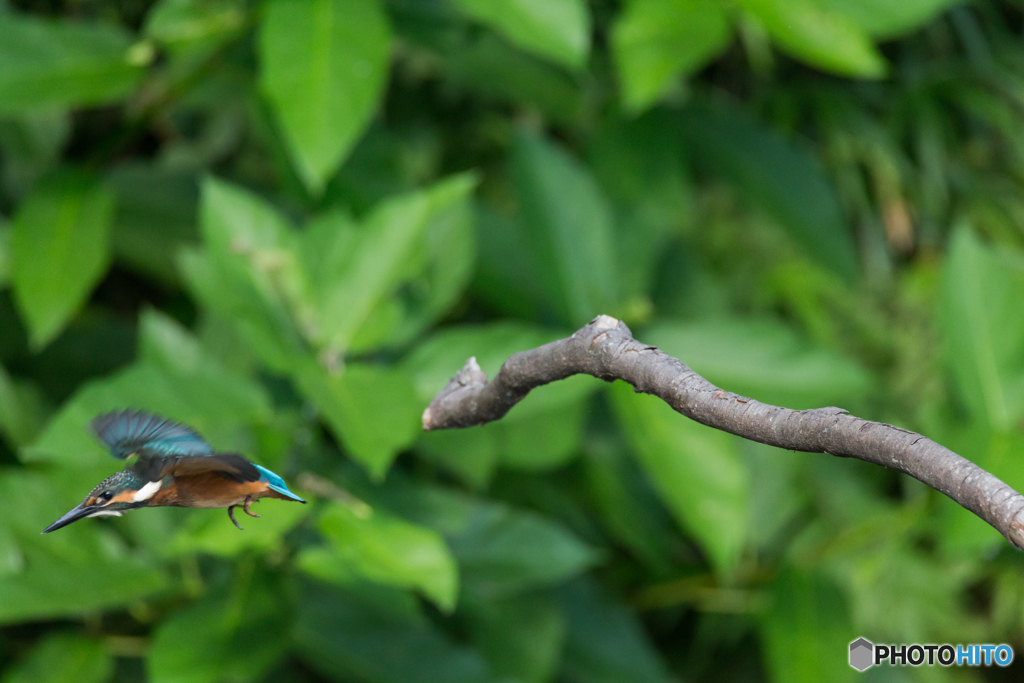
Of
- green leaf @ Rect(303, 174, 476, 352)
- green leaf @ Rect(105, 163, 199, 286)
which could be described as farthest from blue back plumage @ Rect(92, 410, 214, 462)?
green leaf @ Rect(105, 163, 199, 286)

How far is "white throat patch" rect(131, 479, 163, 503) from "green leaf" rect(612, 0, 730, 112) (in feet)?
2.60

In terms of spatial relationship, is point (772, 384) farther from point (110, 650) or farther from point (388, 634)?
point (110, 650)

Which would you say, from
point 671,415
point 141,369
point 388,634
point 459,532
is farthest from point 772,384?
point 141,369

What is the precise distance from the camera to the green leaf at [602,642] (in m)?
1.15

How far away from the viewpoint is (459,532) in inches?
36.3

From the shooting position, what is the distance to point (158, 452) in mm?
233

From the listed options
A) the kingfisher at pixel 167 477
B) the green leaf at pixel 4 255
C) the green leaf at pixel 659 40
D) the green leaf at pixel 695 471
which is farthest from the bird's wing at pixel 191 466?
the green leaf at pixel 4 255

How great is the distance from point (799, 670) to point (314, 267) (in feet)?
2.38

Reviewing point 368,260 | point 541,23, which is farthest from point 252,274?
point 541,23

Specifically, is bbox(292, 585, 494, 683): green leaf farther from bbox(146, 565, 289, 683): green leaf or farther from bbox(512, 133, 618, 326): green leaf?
bbox(512, 133, 618, 326): green leaf

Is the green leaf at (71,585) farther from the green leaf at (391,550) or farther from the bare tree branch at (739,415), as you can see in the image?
the bare tree branch at (739,415)

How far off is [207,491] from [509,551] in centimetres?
70

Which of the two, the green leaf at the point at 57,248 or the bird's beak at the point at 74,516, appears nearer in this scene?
the bird's beak at the point at 74,516

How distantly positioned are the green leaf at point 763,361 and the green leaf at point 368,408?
36cm
